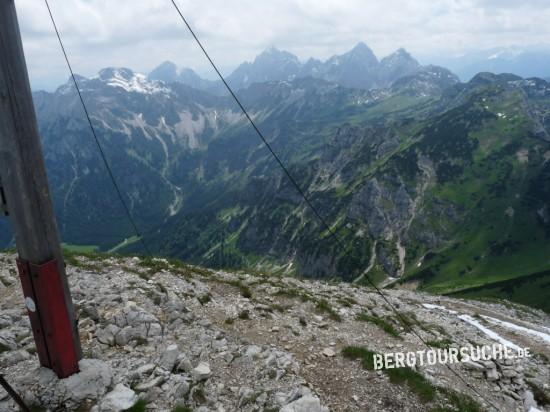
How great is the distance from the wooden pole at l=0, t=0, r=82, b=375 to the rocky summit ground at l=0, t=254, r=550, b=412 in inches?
69.2

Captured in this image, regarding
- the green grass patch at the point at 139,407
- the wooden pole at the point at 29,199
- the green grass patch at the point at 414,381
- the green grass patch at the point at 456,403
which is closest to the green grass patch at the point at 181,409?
the green grass patch at the point at 139,407

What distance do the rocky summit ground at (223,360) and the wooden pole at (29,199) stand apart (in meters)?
1.76

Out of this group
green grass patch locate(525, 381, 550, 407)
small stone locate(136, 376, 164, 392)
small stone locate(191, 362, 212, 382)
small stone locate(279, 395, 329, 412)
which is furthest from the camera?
green grass patch locate(525, 381, 550, 407)

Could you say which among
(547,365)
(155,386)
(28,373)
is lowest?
(547,365)

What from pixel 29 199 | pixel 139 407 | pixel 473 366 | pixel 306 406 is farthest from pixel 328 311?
pixel 29 199

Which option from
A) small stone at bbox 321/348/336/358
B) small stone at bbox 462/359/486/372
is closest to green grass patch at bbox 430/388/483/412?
small stone at bbox 321/348/336/358

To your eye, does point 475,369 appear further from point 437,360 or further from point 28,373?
point 28,373

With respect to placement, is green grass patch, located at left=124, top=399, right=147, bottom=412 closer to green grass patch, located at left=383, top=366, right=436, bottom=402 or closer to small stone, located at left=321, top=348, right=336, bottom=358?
small stone, located at left=321, top=348, right=336, bottom=358

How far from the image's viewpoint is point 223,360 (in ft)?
46.2

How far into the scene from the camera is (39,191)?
28.2ft

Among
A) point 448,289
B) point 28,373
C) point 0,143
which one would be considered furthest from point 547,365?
point 448,289

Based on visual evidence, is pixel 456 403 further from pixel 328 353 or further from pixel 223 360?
pixel 223 360

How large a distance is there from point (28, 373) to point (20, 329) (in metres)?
4.48

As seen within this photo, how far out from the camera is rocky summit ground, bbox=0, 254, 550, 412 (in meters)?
10.8
